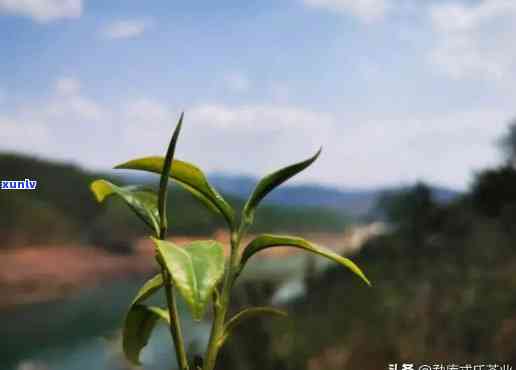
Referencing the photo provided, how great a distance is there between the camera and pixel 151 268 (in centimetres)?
342

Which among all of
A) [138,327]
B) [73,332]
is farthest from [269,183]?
[73,332]

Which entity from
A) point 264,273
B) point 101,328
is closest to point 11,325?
point 101,328

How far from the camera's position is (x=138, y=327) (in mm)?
451

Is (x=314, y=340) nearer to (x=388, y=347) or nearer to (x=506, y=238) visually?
(x=388, y=347)

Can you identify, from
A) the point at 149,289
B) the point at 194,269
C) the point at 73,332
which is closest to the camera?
the point at 194,269

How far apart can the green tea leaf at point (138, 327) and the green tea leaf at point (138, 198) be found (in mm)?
68

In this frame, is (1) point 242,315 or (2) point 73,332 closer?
(1) point 242,315

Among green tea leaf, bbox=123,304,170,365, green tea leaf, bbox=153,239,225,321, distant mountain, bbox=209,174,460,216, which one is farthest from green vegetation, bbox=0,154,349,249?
green tea leaf, bbox=153,239,225,321

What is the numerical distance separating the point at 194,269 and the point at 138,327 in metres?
0.14

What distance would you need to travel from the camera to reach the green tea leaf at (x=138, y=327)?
1.44 ft

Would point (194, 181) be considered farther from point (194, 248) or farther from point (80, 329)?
point (80, 329)

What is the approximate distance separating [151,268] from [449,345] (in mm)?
1478

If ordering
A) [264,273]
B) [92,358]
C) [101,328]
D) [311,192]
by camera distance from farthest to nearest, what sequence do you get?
[311,192] < [264,273] < [101,328] < [92,358]

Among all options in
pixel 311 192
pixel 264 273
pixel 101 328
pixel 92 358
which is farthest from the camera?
pixel 311 192
